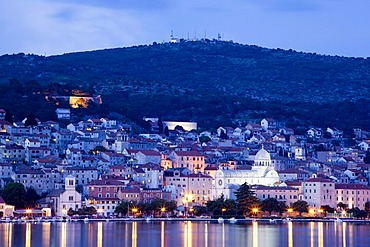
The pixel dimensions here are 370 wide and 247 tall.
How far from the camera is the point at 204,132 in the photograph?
130 metres

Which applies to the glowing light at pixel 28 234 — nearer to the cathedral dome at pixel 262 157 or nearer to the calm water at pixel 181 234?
the calm water at pixel 181 234

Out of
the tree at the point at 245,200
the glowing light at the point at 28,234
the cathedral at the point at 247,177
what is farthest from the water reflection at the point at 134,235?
the cathedral at the point at 247,177

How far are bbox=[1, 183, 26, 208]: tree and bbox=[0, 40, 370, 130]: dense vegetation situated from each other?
2962cm

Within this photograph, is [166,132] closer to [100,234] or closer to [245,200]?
[245,200]

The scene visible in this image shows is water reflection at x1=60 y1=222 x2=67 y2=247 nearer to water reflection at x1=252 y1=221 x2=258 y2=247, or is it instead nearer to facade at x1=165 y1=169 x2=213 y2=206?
water reflection at x1=252 y1=221 x2=258 y2=247

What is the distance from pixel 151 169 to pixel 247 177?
8468 mm

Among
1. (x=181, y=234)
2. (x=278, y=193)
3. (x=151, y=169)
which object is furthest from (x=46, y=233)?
(x=278, y=193)

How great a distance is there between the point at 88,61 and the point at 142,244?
134964 mm

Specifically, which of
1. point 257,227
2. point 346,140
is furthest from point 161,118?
point 257,227

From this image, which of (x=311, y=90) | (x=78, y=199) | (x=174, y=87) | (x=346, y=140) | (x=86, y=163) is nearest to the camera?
(x=78, y=199)

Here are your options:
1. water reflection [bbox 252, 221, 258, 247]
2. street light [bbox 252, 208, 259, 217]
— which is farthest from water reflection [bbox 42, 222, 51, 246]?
street light [bbox 252, 208, 259, 217]

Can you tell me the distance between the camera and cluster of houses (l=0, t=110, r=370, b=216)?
307ft

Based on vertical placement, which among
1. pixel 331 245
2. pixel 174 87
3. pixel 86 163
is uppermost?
pixel 174 87

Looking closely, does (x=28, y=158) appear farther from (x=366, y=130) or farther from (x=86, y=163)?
(x=366, y=130)
